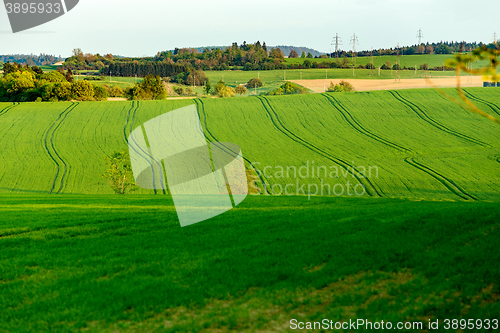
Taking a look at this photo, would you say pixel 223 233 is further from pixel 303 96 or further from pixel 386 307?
pixel 303 96

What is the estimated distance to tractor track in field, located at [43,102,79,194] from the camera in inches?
1692

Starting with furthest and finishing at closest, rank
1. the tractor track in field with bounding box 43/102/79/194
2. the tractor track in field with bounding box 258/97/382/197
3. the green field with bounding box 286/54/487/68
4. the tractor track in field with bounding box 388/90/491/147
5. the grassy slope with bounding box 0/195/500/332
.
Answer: the green field with bounding box 286/54/487/68 < the tractor track in field with bounding box 388/90/491/147 < the tractor track in field with bounding box 43/102/79/194 < the tractor track in field with bounding box 258/97/382/197 < the grassy slope with bounding box 0/195/500/332

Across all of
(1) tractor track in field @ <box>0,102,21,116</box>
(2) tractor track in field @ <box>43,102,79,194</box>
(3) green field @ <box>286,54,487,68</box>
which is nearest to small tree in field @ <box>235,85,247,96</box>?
(2) tractor track in field @ <box>43,102,79,194</box>

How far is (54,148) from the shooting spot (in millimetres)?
53594

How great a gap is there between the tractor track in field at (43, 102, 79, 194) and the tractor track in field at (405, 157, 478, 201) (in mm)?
36809

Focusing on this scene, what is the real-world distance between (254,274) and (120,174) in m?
32.6

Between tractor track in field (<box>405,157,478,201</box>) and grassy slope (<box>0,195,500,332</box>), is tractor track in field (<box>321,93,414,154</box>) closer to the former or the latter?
tractor track in field (<box>405,157,478,201</box>)

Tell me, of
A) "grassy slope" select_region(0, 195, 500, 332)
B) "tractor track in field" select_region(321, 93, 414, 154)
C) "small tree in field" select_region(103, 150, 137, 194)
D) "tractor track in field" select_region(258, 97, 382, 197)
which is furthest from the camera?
"tractor track in field" select_region(321, 93, 414, 154)

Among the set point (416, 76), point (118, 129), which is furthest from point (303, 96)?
point (416, 76)

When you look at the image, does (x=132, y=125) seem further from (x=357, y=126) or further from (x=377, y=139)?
(x=377, y=139)

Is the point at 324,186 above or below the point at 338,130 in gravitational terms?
below

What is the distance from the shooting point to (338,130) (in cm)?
6019

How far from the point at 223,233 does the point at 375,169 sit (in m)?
35.3

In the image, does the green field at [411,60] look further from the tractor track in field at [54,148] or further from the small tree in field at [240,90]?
the tractor track in field at [54,148]
